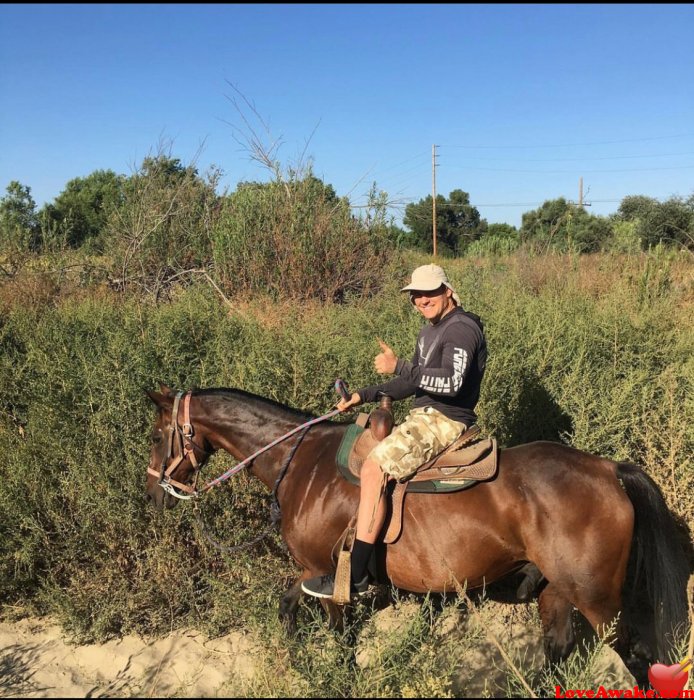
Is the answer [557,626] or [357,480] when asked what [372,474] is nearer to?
[357,480]

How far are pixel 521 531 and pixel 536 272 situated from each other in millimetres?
7293

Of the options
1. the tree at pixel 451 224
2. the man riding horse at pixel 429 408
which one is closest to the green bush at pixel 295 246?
the man riding horse at pixel 429 408

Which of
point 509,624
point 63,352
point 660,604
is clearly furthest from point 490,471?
point 63,352

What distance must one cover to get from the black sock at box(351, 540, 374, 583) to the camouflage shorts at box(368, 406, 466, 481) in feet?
1.30

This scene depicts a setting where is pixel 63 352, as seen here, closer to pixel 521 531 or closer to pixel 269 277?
pixel 521 531

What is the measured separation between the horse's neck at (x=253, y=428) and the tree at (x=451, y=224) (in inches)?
966

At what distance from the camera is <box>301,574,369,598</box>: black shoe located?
301 centimetres

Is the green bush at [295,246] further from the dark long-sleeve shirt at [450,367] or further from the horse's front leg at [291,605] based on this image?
the horse's front leg at [291,605]

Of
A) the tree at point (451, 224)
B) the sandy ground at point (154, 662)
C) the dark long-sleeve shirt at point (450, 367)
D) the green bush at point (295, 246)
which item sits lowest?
the sandy ground at point (154, 662)

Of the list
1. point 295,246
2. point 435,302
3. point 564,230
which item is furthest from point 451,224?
point 435,302

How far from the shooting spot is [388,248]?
37.3 feet

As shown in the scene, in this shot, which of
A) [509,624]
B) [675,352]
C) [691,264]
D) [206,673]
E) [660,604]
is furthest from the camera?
[691,264]

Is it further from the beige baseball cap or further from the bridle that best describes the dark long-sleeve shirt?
the bridle

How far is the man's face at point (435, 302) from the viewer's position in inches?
122
